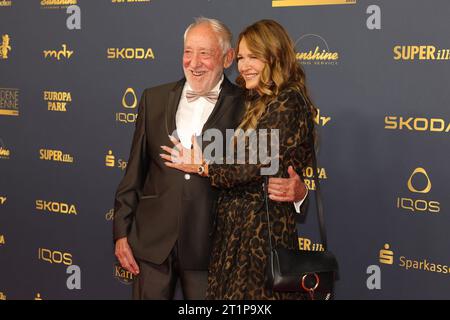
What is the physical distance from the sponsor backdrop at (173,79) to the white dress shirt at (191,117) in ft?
1.66

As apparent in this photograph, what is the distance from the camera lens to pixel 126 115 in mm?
4301

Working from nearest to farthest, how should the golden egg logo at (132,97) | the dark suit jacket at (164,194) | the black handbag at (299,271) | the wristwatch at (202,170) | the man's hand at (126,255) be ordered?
the black handbag at (299,271), the wristwatch at (202,170), the dark suit jacket at (164,194), the man's hand at (126,255), the golden egg logo at (132,97)

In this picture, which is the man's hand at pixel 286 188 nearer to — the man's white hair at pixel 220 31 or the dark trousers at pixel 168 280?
the dark trousers at pixel 168 280

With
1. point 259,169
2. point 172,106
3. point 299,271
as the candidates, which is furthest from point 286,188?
point 172,106

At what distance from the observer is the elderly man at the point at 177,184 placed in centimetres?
330

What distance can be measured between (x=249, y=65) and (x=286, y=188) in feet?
1.94

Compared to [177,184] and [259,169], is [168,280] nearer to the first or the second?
[177,184]

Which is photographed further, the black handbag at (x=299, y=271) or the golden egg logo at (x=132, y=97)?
the golden egg logo at (x=132, y=97)

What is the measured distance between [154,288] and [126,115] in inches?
51.9

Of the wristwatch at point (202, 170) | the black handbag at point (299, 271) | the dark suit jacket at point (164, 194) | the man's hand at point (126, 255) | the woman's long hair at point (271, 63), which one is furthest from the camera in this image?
the man's hand at point (126, 255)

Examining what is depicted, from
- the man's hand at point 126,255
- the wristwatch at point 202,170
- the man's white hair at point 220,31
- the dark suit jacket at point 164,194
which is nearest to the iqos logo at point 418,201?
the dark suit jacket at point 164,194

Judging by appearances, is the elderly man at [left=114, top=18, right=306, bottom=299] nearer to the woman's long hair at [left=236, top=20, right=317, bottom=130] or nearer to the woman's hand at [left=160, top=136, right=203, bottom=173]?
the woman's hand at [left=160, top=136, right=203, bottom=173]

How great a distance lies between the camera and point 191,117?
338 cm

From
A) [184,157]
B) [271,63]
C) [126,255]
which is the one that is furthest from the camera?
[126,255]
